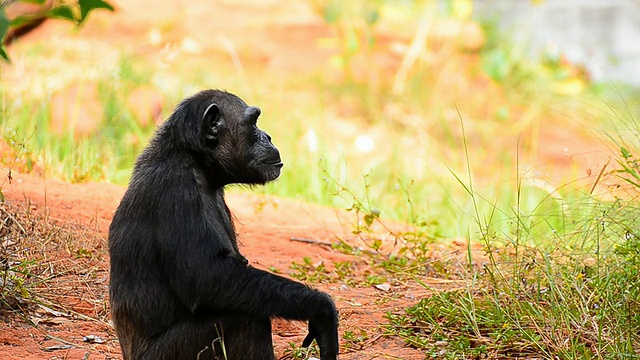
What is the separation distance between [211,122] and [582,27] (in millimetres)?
11857

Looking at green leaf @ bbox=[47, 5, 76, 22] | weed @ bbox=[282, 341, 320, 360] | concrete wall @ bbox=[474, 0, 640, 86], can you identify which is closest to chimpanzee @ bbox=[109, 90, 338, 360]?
weed @ bbox=[282, 341, 320, 360]

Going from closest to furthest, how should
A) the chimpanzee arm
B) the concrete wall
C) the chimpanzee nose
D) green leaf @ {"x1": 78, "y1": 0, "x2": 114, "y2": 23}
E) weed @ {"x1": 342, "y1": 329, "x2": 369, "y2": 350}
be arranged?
green leaf @ {"x1": 78, "y1": 0, "x2": 114, "y2": 23} < the chimpanzee arm < the chimpanzee nose < weed @ {"x1": 342, "y1": 329, "x2": 369, "y2": 350} < the concrete wall

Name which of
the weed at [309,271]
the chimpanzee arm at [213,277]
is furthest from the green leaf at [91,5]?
the weed at [309,271]

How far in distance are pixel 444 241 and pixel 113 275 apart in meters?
2.98

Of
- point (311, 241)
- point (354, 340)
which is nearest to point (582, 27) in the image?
point (311, 241)

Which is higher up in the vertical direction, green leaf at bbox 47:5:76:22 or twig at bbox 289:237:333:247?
green leaf at bbox 47:5:76:22

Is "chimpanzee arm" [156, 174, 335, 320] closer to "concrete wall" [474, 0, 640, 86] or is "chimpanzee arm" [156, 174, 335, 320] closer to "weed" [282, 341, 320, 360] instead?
"weed" [282, 341, 320, 360]

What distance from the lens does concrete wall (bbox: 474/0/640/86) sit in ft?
45.8

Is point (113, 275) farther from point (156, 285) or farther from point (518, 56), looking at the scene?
point (518, 56)

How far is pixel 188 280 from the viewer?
3387 mm

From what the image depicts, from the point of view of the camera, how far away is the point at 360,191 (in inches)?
307

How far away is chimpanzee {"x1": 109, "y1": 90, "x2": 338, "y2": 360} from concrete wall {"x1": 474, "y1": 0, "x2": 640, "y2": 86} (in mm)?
10840

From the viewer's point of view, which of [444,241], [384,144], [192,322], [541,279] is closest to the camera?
[192,322]

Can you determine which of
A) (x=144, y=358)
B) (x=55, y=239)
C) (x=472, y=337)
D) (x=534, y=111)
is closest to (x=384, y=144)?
(x=534, y=111)
